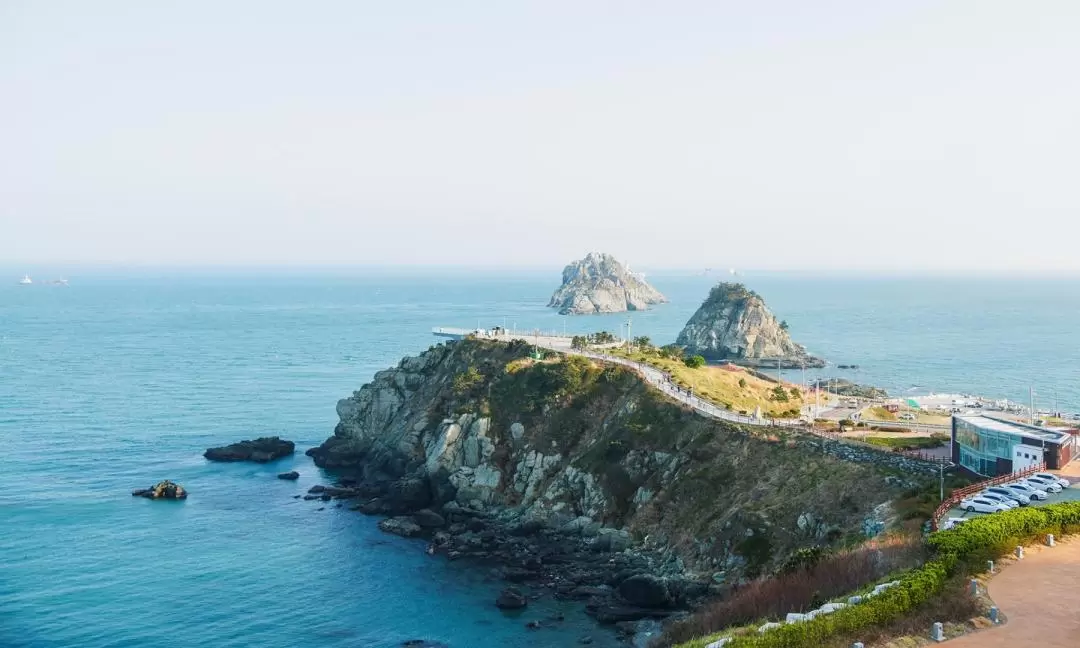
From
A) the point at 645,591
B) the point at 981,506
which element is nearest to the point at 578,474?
the point at 645,591

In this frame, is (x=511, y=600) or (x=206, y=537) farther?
(x=206, y=537)

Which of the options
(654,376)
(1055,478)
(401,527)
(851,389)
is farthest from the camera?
(851,389)

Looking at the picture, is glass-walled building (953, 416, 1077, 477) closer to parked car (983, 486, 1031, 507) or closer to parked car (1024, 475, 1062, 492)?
parked car (1024, 475, 1062, 492)

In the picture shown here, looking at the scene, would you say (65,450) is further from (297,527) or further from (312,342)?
(312,342)

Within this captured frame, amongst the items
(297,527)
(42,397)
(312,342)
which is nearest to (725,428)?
(297,527)

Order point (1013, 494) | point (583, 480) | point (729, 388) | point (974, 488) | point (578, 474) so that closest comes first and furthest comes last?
1. point (1013, 494)
2. point (974, 488)
3. point (583, 480)
4. point (578, 474)
5. point (729, 388)

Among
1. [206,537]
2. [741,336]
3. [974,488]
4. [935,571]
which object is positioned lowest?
[206,537]

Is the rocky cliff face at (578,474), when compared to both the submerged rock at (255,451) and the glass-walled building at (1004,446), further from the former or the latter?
the glass-walled building at (1004,446)

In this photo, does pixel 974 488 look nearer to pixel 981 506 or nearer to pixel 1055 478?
pixel 1055 478
